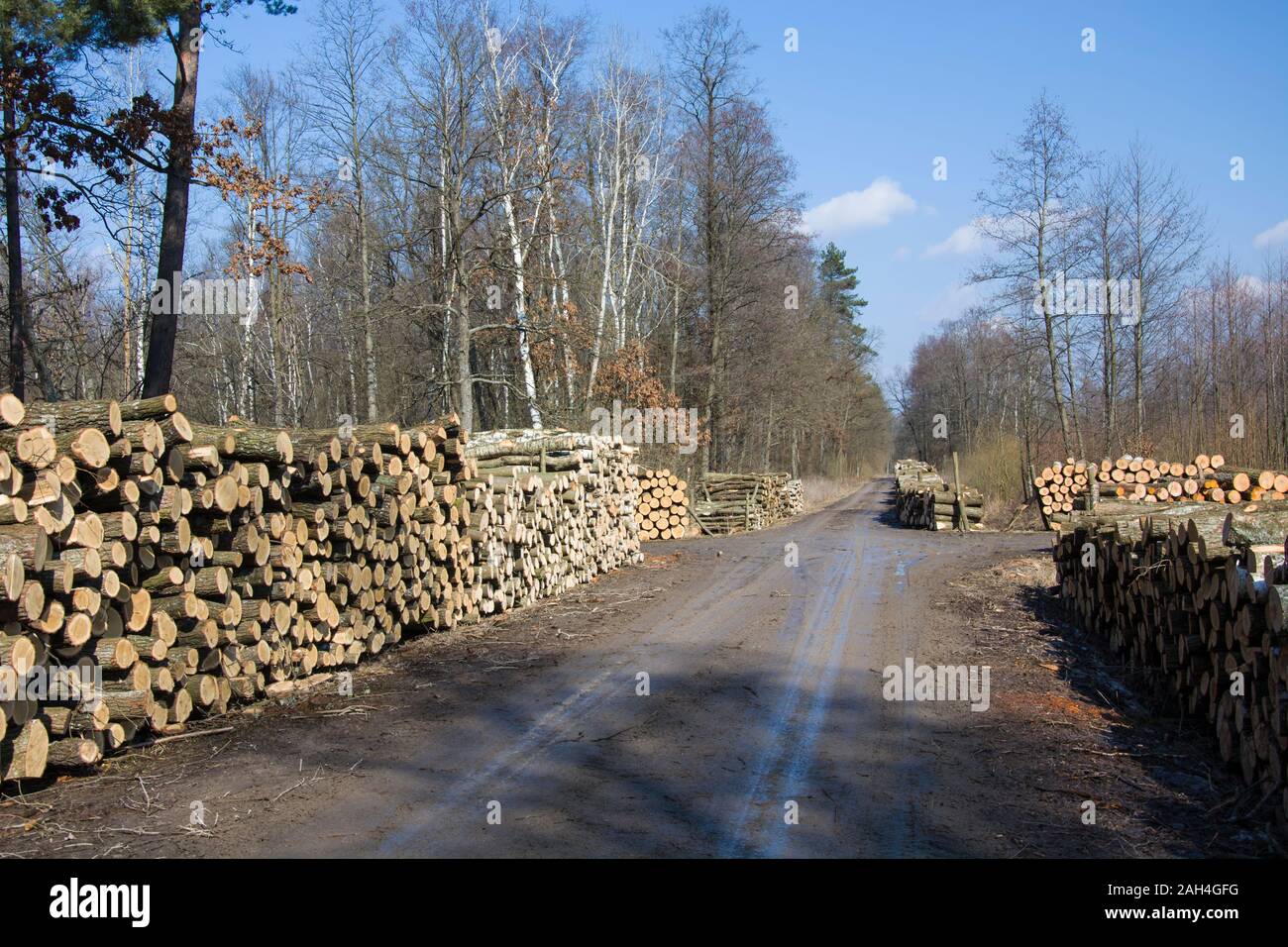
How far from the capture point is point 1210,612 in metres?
6.75

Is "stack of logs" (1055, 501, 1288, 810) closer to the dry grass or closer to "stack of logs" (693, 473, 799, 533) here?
"stack of logs" (693, 473, 799, 533)

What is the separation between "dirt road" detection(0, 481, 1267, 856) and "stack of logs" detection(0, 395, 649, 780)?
1.38 feet

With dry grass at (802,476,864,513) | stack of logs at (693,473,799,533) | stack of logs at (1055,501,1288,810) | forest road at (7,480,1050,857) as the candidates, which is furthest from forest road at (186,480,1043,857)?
dry grass at (802,476,864,513)

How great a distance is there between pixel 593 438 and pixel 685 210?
73.0 ft

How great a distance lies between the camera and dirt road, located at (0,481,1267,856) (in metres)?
4.95

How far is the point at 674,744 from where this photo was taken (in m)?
6.55

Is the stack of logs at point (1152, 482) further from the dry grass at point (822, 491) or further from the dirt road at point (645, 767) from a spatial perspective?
the dry grass at point (822, 491)

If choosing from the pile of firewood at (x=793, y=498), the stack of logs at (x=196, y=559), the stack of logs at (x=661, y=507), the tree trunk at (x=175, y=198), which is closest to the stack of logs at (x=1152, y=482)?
the stack of logs at (x=661, y=507)

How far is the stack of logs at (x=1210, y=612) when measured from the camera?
554 centimetres

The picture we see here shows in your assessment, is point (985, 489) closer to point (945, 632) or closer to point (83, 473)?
point (945, 632)

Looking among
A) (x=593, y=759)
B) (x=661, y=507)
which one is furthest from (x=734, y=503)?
(x=593, y=759)

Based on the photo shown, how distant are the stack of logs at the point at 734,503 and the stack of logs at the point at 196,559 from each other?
17.1 m

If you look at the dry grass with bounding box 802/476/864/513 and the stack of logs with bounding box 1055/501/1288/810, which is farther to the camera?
the dry grass with bounding box 802/476/864/513
